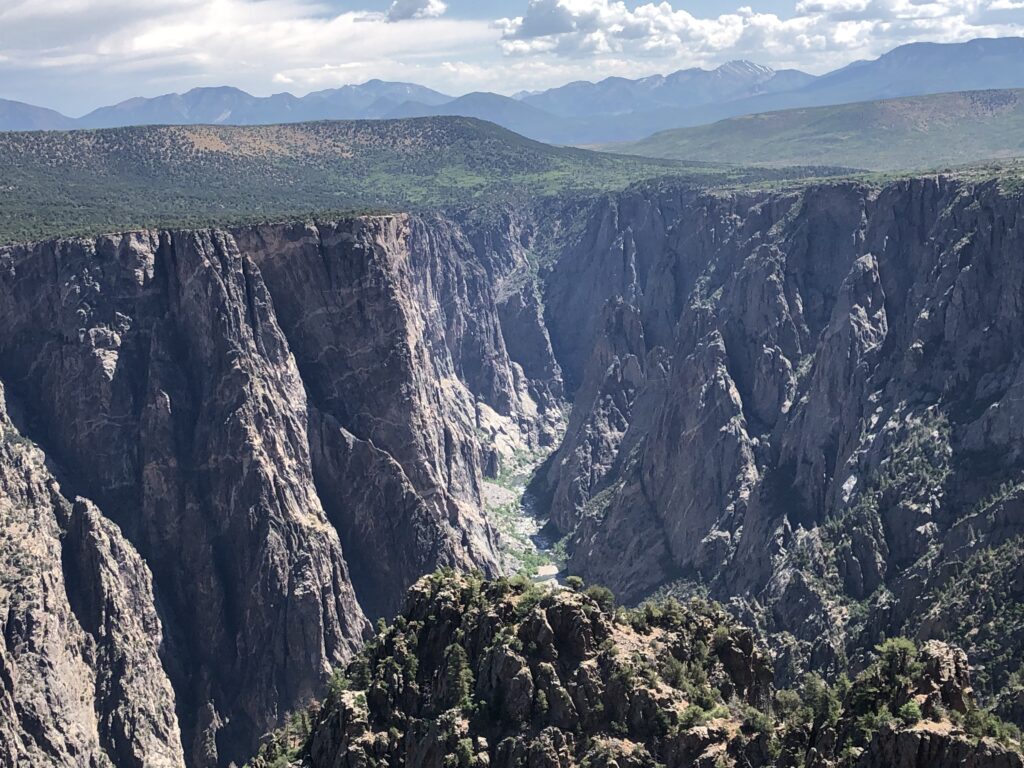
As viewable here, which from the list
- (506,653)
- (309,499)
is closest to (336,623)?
(309,499)

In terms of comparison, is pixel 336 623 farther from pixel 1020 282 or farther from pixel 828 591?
pixel 1020 282

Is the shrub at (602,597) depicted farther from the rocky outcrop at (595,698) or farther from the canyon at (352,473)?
the canyon at (352,473)

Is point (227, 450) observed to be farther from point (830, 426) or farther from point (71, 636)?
point (830, 426)

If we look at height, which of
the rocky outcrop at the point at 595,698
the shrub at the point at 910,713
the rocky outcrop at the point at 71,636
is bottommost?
the rocky outcrop at the point at 71,636

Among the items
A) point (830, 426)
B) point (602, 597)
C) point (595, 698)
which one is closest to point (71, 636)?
point (602, 597)

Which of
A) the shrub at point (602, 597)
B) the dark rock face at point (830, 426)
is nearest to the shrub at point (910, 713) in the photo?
the shrub at point (602, 597)

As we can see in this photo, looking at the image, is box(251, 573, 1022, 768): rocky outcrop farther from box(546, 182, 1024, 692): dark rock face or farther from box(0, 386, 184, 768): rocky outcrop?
box(546, 182, 1024, 692): dark rock face

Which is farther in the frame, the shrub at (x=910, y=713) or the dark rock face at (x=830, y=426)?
the dark rock face at (x=830, y=426)

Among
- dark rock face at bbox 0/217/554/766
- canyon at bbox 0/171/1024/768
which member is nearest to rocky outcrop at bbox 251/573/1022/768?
canyon at bbox 0/171/1024/768
